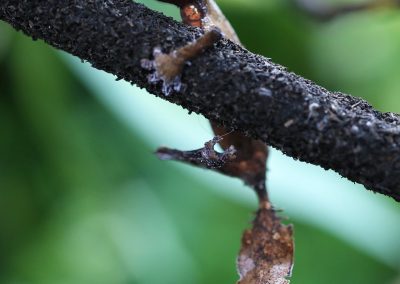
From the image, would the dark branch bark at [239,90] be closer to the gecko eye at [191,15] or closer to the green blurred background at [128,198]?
the gecko eye at [191,15]

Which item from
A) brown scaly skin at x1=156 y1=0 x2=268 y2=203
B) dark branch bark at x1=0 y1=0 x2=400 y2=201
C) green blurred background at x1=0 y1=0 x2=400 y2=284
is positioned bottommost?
dark branch bark at x1=0 y1=0 x2=400 y2=201

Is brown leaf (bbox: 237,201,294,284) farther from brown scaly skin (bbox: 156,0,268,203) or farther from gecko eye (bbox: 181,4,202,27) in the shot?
gecko eye (bbox: 181,4,202,27)

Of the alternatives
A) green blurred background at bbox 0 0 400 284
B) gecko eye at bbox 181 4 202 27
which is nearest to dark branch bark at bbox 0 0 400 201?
gecko eye at bbox 181 4 202 27

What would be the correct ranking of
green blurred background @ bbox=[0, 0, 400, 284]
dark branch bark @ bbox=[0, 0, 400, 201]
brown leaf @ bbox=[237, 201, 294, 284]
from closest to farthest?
1. dark branch bark @ bbox=[0, 0, 400, 201]
2. brown leaf @ bbox=[237, 201, 294, 284]
3. green blurred background @ bbox=[0, 0, 400, 284]

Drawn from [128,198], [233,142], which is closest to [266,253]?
[233,142]

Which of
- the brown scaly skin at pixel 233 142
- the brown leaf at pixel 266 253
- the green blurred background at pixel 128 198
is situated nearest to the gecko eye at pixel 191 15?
the brown scaly skin at pixel 233 142

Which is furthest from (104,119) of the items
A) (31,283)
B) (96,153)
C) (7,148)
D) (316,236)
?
(316,236)

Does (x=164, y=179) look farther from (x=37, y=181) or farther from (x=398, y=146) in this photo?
(x=398, y=146)
